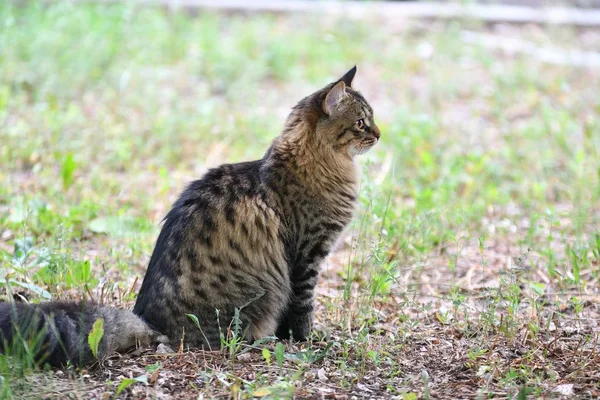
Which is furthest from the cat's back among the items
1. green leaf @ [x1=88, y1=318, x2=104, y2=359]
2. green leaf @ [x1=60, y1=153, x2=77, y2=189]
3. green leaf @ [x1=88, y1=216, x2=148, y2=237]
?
green leaf @ [x1=60, y1=153, x2=77, y2=189]

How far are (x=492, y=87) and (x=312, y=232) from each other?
510cm

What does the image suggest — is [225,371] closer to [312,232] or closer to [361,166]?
[312,232]

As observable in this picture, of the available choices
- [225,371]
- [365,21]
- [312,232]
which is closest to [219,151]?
[312,232]

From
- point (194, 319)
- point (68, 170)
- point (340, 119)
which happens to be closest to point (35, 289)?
point (194, 319)

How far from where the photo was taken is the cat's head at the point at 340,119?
385 cm

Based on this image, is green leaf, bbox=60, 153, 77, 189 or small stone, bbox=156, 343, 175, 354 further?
green leaf, bbox=60, 153, 77, 189

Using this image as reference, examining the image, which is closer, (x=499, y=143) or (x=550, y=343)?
(x=550, y=343)

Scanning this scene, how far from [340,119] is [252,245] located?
0.83m

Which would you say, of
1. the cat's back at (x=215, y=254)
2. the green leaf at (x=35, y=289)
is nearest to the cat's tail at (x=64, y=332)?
the cat's back at (x=215, y=254)

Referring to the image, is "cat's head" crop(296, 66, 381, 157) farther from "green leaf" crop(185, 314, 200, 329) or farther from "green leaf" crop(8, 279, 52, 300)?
"green leaf" crop(8, 279, 52, 300)

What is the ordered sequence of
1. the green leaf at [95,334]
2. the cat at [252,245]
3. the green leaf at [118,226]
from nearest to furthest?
1. the green leaf at [95,334]
2. the cat at [252,245]
3. the green leaf at [118,226]

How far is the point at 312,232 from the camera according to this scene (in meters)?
3.65

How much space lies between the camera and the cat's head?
3.85 metres

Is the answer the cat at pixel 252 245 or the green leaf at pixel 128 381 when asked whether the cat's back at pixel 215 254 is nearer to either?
the cat at pixel 252 245
